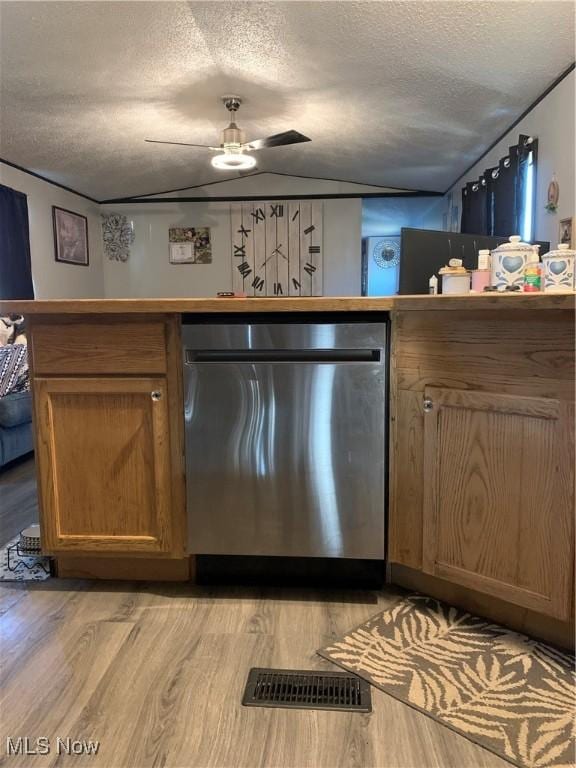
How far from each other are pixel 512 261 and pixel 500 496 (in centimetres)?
72

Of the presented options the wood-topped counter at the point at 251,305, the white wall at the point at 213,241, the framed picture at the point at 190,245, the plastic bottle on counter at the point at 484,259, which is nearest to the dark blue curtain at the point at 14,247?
the white wall at the point at 213,241

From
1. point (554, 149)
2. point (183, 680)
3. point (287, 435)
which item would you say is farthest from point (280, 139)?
point (183, 680)

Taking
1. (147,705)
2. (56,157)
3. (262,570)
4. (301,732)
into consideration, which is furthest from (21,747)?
(56,157)

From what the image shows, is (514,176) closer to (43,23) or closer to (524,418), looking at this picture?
(524,418)

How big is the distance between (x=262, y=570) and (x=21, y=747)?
2.67ft

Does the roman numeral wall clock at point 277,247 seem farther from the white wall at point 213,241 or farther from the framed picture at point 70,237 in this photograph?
the framed picture at point 70,237

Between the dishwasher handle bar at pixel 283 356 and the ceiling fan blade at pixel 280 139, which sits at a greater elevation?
the ceiling fan blade at pixel 280 139

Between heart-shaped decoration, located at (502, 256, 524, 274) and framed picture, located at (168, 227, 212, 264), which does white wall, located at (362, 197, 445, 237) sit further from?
heart-shaped decoration, located at (502, 256, 524, 274)

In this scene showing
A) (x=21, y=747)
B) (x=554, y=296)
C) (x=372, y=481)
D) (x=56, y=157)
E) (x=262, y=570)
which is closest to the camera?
(x=21, y=747)

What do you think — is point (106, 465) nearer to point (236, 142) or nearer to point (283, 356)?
point (283, 356)

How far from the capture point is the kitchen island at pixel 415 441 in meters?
1.35

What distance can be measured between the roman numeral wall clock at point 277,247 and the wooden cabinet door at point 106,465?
423 centimetres

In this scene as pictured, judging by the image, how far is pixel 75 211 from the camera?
5383 mm

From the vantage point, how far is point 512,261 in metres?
1.63
